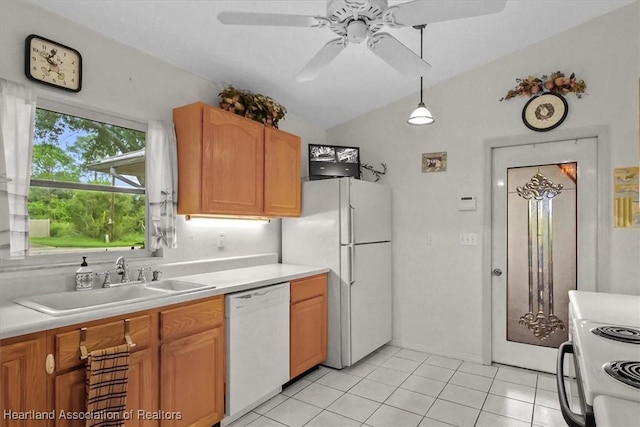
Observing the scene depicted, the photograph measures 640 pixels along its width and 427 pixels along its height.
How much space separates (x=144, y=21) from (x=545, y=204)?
3.34 metres

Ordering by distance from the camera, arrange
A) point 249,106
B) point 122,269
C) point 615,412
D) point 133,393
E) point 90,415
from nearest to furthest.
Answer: point 615,412 < point 90,415 < point 133,393 < point 122,269 < point 249,106

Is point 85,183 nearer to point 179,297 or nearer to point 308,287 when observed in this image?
point 179,297

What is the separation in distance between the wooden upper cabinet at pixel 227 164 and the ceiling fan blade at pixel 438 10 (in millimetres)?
1479

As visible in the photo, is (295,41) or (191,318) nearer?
(191,318)

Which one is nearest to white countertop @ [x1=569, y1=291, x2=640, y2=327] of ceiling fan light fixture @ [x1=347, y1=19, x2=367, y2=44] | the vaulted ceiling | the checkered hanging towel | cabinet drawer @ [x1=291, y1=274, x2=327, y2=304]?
the vaulted ceiling

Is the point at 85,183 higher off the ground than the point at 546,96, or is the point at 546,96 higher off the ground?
the point at 546,96

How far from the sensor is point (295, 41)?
2.66m

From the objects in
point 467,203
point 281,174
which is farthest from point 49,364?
point 467,203

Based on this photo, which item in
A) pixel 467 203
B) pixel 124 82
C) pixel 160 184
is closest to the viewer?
pixel 124 82

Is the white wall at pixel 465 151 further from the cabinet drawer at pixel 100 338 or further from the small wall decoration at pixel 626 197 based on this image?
the cabinet drawer at pixel 100 338

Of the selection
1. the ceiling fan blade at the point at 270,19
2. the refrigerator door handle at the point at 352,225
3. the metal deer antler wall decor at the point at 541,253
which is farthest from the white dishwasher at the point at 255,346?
the metal deer antler wall decor at the point at 541,253

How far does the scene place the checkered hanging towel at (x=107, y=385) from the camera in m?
1.58

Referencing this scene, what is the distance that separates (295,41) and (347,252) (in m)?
1.73

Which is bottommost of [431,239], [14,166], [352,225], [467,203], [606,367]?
[606,367]
